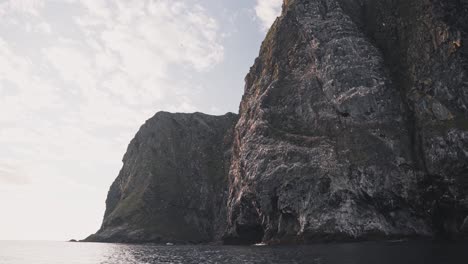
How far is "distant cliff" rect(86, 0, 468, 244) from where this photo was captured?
96.5 metres

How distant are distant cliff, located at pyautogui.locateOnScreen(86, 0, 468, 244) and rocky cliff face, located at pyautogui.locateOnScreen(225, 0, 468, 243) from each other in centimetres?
29

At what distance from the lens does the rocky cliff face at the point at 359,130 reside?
317 ft

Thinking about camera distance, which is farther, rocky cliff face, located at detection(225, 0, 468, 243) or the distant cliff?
rocky cliff face, located at detection(225, 0, 468, 243)

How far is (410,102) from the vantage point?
113 m

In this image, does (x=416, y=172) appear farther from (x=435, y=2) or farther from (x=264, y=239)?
(x=435, y=2)

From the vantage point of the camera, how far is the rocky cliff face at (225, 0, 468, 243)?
96.6 m

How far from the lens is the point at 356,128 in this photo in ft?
372

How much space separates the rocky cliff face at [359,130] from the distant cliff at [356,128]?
29 cm

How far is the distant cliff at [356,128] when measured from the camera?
9650 cm

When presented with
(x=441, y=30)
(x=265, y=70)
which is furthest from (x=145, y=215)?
(x=441, y=30)

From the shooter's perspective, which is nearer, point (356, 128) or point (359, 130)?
point (359, 130)

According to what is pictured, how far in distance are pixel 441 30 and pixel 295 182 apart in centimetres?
5747

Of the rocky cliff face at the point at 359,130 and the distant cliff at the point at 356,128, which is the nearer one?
the distant cliff at the point at 356,128

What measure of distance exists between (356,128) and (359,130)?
3.61 ft
